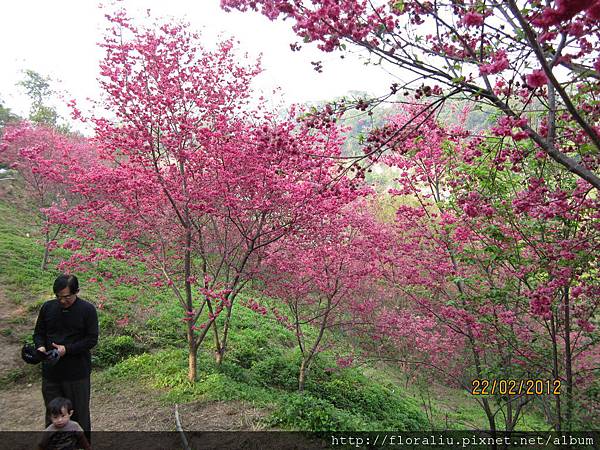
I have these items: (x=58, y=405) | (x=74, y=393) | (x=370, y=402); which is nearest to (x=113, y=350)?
(x=74, y=393)

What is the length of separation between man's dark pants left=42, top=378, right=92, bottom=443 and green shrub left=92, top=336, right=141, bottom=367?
357 centimetres

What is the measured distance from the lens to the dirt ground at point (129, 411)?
4508 mm

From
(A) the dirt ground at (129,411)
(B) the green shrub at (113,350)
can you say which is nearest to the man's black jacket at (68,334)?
(A) the dirt ground at (129,411)

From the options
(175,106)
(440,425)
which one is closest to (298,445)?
(175,106)

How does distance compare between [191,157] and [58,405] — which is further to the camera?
[191,157]

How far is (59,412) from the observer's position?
9.03 feet

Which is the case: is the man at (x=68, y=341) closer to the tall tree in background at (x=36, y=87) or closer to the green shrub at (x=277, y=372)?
the green shrub at (x=277, y=372)

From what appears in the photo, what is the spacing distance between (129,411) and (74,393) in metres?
2.19

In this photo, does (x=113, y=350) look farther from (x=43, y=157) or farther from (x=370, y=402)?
(x=43, y=157)

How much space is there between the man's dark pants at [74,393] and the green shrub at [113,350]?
3.57 metres

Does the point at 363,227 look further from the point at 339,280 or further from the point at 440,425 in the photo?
the point at 440,425

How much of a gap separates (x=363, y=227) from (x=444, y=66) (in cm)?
443

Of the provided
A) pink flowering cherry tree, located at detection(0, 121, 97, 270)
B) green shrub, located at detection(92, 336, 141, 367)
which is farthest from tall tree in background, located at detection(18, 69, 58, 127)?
green shrub, located at detection(92, 336, 141, 367)
